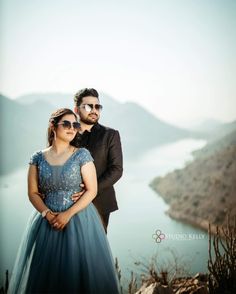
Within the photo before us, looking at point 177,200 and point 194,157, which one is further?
point 177,200

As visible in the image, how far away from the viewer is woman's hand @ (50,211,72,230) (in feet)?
7.07

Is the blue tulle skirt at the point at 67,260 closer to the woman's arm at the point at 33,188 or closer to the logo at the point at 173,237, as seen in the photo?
the woman's arm at the point at 33,188

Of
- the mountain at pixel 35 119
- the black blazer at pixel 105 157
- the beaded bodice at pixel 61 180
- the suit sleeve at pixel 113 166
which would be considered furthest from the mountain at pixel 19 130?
the beaded bodice at pixel 61 180

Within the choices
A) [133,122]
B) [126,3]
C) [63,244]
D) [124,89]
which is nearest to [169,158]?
[133,122]

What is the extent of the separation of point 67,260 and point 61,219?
255 millimetres

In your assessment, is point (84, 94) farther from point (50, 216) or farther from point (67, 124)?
point (50, 216)

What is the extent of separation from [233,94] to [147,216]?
4.84 ft

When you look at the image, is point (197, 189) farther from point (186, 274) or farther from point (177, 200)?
point (186, 274)

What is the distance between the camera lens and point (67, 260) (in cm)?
215

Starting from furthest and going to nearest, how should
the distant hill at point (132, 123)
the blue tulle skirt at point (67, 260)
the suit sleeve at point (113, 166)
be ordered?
the distant hill at point (132, 123) → the suit sleeve at point (113, 166) → the blue tulle skirt at point (67, 260)

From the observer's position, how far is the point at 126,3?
132 inches

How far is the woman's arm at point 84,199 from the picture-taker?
216cm

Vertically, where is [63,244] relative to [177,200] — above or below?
below

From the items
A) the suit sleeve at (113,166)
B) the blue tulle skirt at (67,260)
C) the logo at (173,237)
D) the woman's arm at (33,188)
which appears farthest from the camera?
the logo at (173,237)
